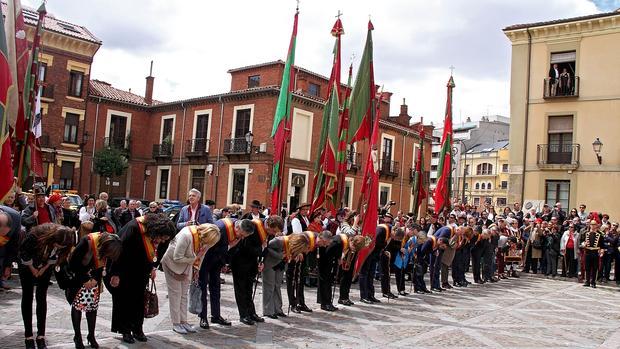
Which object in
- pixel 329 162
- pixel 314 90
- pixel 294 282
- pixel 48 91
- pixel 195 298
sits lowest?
pixel 195 298

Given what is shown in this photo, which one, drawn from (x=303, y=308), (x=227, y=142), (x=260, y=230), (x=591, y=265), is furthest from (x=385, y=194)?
(x=260, y=230)

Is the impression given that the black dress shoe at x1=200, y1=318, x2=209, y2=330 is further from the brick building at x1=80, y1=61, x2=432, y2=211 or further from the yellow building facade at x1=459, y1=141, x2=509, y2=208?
the yellow building facade at x1=459, y1=141, x2=509, y2=208

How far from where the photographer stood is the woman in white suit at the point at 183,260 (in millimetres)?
7074

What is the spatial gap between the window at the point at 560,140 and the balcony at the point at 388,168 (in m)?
14.1

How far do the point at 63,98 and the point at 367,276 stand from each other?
29.5 m

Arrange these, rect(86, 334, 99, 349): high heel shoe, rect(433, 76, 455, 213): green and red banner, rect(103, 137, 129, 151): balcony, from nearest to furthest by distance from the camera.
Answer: rect(86, 334, 99, 349): high heel shoe → rect(433, 76, 455, 213): green and red banner → rect(103, 137, 129, 151): balcony

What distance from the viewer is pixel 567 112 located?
988 inches

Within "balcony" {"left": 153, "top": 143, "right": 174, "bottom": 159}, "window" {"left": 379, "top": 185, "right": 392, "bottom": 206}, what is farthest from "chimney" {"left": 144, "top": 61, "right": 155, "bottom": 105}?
"window" {"left": 379, "top": 185, "right": 392, "bottom": 206}

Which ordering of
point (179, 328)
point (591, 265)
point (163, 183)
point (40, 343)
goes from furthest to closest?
point (163, 183), point (591, 265), point (179, 328), point (40, 343)

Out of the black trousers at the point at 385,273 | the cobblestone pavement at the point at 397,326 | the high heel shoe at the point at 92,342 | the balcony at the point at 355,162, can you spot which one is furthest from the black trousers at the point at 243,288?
the balcony at the point at 355,162

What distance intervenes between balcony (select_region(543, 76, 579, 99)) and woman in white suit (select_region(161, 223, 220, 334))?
21768 mm

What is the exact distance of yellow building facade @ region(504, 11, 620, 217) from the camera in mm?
24109

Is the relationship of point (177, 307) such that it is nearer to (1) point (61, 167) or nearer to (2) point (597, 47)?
(2) point (597, 47)

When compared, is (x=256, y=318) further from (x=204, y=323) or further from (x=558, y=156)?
(x=558, y=156)
